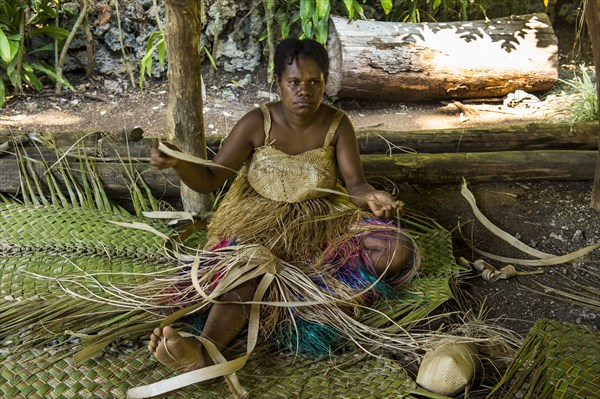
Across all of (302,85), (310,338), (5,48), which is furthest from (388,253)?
(5,48)

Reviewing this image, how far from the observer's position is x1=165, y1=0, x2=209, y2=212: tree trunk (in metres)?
2.50

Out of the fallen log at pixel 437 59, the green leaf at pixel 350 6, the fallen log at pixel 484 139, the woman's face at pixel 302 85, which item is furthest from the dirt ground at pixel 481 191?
the woman's face at pixel 302 85

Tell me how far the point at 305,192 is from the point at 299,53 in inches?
20.0

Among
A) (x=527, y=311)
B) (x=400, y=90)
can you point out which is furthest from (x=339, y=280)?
(x=400, y=90)

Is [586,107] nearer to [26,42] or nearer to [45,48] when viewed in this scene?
[45,48]

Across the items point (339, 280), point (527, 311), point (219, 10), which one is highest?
point (219, 10)

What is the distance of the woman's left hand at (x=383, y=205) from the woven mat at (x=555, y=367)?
1.86ft

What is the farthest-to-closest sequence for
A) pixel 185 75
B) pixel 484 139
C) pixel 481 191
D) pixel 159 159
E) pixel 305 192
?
pixel 484 139 < pixel 481 191 < pixel 185 75 < pixel 305 192 < pixel 159 159

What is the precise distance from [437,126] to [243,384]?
328 centimetres

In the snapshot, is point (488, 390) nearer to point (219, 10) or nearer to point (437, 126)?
point (437, 126)

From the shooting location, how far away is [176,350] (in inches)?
67.3

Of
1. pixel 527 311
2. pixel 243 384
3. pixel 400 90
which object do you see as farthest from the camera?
pixel 400 90

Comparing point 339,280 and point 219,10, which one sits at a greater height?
point 219,10

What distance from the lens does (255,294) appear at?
6.78 feet
